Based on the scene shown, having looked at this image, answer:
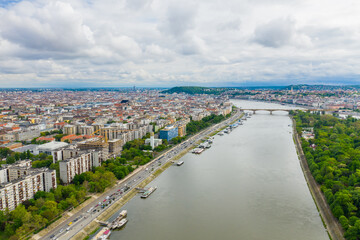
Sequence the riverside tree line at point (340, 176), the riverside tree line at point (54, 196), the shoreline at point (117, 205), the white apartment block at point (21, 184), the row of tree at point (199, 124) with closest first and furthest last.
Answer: the riverside tree line at point (54, 196), the shoreline at point (117, 205), the riverside tree line at point (340, 176), the white apartment block at point (21, 184), the row of tree at point (199, 124)

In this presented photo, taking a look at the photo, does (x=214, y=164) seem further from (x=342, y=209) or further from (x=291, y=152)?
(x=342, y=209)

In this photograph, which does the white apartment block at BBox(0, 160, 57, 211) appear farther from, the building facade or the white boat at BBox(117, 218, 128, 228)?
the building facade

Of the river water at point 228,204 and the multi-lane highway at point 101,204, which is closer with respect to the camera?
the multi-lane highway at point 101,204

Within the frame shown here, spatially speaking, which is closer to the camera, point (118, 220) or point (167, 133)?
point (118, 220)

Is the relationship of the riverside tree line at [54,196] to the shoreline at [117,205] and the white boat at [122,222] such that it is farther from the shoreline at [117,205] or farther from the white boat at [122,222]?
the white boat at [122,222]

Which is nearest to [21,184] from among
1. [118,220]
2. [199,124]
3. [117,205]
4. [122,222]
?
[117,205]

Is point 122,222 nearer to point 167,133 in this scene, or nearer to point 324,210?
point 324,210

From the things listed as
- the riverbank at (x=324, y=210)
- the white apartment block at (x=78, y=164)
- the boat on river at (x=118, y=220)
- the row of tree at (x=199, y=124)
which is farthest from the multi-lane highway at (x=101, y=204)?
the row of tree at (x=199, y=124)
